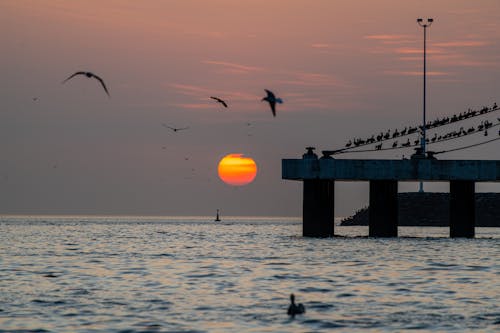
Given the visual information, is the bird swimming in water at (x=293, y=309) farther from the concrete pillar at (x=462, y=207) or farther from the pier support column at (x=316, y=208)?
the concrete pillar at (x=462, y=207)

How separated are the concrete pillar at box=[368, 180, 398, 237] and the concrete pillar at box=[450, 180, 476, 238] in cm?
477

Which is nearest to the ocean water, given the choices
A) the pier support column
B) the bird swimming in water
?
the bird swimming in water

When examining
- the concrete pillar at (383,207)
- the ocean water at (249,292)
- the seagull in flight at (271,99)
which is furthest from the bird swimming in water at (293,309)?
the concrete pillar at (383,207)

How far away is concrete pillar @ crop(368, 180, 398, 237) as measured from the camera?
87.4 metres

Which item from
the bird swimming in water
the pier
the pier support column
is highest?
the pier

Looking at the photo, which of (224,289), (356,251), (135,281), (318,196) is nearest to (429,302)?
(224,289)

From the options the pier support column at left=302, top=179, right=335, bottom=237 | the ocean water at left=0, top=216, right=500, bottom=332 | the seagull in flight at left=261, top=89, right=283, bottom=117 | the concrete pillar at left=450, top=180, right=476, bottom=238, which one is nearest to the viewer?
the ocean water at left=0, top=216, right=500, bottom=332

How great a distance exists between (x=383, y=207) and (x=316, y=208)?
599 cm

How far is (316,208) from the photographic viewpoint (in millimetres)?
85875

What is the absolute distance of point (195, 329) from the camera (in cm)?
3083

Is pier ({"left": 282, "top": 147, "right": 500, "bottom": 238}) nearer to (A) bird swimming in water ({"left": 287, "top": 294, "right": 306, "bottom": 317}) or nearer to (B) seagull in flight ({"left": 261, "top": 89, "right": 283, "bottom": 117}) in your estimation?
(B) seagull in flight ({"left": 261, "top": 89, "right": 283, "bottom": 117})

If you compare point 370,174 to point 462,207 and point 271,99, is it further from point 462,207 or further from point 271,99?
point 271,99

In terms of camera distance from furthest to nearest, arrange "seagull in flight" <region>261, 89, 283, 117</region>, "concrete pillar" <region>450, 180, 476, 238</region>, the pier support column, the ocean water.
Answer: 1. "concrete pillar" <region>450, 180, 476, 238</region>
2. the pier support column
3. "seagull in flight" <region>261, 89, 283, 117</region>
4. the ocean water

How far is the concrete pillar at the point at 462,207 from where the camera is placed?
87.4m
